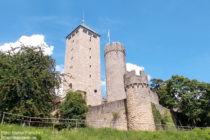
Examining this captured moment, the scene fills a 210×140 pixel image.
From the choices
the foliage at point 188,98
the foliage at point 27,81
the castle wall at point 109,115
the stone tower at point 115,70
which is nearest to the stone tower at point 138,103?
the castle wall at point 109,115

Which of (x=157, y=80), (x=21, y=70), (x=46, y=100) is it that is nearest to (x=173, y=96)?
(x=157, y=80)

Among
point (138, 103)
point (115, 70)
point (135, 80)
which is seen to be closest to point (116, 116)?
point (138, 103)

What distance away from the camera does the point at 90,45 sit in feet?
113

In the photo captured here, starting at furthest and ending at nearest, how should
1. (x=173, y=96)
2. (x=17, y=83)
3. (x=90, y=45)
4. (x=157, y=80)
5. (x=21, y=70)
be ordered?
(x=90, y=45)
(x=157, y=80)
(x=173, y=96)
(x=21, y=70)
(x=17, y=83)

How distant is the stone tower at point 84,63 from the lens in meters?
30.2

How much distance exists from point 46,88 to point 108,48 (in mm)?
17141

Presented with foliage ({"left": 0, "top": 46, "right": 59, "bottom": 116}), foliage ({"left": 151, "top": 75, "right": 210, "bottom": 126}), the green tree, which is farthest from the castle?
foliage ({"left": 151, "top": 75, "right": 210, "bottom": 126})

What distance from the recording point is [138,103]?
15367 millimetres

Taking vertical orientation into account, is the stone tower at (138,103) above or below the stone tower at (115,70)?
below

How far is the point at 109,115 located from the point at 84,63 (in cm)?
1500

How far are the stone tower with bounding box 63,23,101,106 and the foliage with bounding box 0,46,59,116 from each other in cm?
1385

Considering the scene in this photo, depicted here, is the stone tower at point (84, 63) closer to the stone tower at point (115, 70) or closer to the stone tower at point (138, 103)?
the stone tower at point (115, 70)

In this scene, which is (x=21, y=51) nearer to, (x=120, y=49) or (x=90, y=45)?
(x=120, y=49)

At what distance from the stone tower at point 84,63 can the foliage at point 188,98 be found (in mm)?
11774
